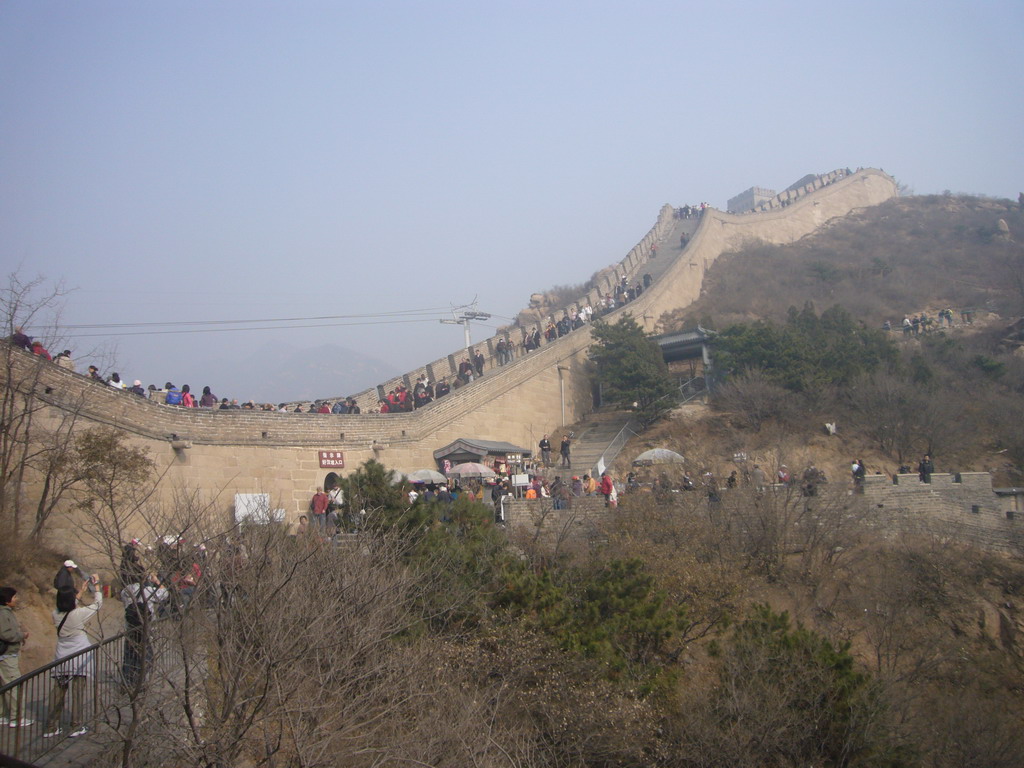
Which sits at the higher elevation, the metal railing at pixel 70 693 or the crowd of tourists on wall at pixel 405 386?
the crowd of tourists on wall at pixel 405 386

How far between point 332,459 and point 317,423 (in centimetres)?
85

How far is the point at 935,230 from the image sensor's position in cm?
5388

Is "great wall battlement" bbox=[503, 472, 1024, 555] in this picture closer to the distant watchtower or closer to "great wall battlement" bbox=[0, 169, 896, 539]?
"great wall battlement" bbox=[0, 169, 896, 539]

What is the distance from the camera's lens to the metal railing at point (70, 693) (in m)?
6.82

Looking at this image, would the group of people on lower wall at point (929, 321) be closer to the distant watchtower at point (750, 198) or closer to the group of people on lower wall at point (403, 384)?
the group of people on lower wall at point (403, 384)

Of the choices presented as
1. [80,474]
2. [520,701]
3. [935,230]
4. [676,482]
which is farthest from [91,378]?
[935,230]

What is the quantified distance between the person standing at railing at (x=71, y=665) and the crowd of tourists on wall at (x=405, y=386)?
8633 mm

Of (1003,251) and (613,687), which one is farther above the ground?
(1003,251)

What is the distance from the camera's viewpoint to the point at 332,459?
20047 mm

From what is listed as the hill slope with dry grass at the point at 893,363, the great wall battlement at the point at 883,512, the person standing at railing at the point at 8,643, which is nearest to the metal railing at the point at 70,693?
the person standing at railing at the point at 8,643

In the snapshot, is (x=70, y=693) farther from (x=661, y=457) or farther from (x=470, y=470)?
(x=661, y=457)

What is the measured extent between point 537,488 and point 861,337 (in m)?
15.6

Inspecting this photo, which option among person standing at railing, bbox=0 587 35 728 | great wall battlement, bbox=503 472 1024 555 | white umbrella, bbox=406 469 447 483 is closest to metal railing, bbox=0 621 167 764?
person standing at railing, bbox=0 587 35 728

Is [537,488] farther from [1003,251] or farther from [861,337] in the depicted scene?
[1003,251]
